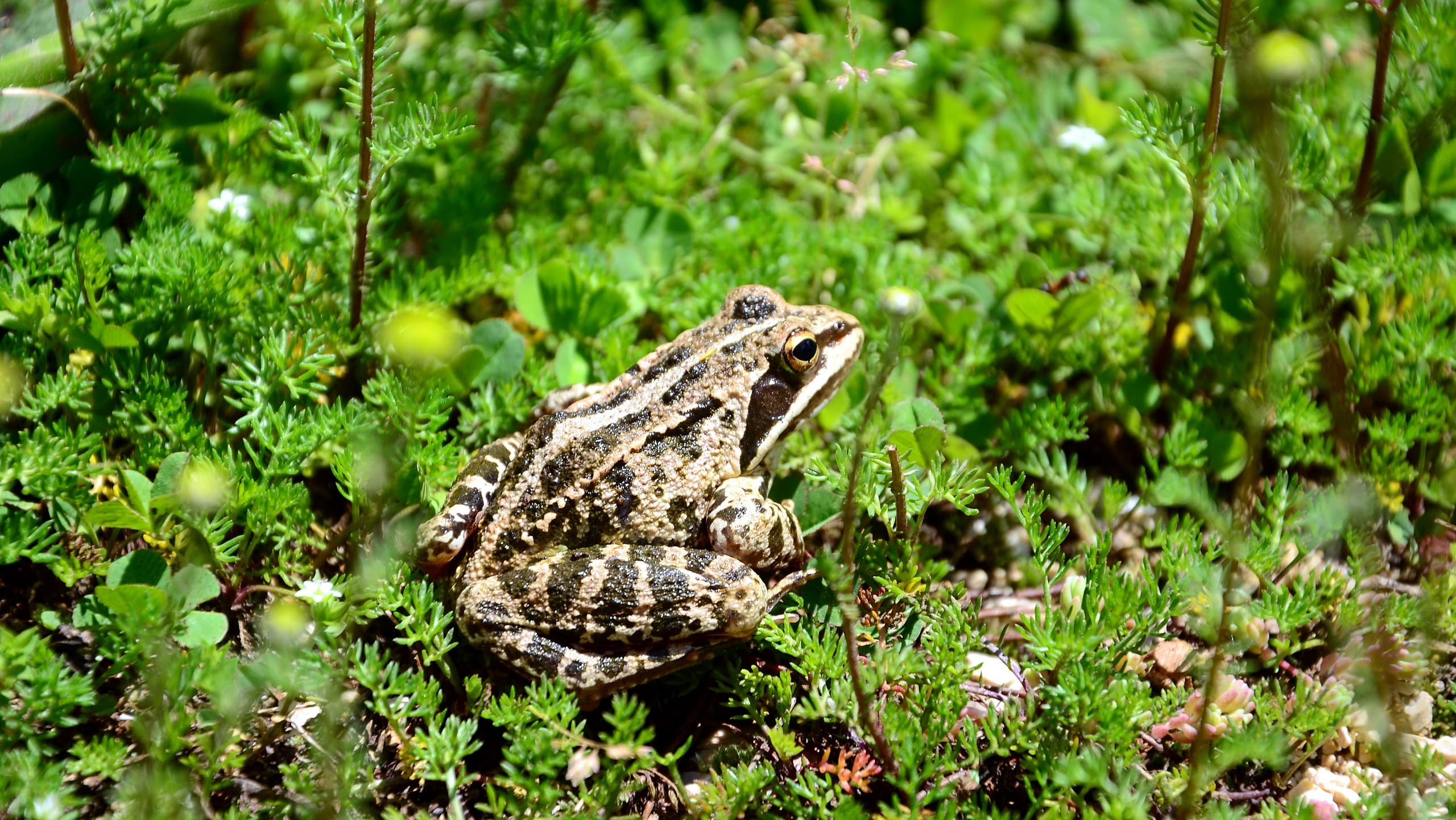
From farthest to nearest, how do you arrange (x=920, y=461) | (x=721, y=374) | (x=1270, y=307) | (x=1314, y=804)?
(x=721, y=374) → (x=920, y=461) → (x=1314, y=804) → (x=1270, y=307)

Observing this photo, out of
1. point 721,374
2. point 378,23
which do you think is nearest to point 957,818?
point 721,374

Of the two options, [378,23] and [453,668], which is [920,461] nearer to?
[453,668]

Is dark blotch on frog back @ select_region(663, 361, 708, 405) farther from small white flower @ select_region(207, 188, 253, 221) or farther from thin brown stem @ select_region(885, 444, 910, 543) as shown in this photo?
small white flower @ select_region(207, 188, 253, 221)

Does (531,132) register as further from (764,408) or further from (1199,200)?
(1199,200)

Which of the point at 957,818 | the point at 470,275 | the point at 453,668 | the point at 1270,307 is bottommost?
the point at 957,818

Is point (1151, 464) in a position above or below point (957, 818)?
above

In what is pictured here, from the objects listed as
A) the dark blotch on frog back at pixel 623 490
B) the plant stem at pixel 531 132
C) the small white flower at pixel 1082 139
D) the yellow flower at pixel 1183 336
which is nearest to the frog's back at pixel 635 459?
the dark blotch on frog back at pixel 623 490

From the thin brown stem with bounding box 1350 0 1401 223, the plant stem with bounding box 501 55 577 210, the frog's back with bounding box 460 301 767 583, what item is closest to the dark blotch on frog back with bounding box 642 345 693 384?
the frog's back with bounding box 460 301 767 583
